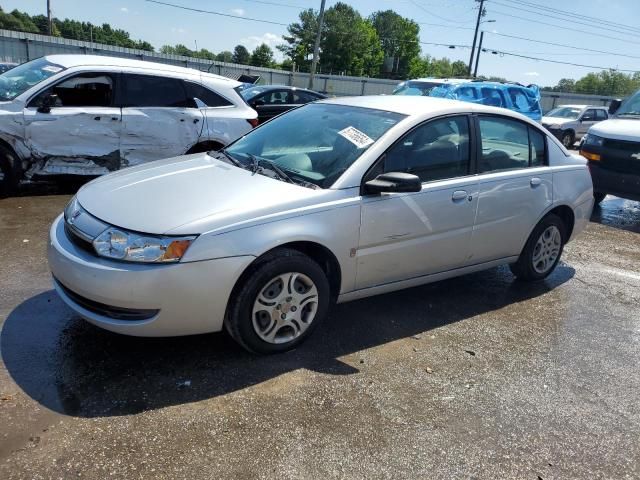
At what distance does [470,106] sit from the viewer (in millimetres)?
4289

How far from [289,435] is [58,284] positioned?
1729 mm

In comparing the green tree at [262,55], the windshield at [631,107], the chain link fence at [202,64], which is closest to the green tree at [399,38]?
the green tree at [262,55]

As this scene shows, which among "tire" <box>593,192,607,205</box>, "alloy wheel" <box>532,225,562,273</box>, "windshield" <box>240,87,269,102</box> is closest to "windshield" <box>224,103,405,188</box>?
"alloy wheel" <box>532,225,562,273</box>

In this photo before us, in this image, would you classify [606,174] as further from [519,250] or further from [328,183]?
[328,183]

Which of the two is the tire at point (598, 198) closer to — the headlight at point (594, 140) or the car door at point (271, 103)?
the headlight at point (594, 140)

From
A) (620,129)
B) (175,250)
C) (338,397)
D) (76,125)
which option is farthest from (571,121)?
(175,250)

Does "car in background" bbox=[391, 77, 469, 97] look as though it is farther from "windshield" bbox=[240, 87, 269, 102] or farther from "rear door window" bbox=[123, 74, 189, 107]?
"rear door window" bbox=[123, 74, 189, 107]

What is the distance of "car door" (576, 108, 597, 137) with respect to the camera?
1881cm

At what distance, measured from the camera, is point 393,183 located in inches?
135

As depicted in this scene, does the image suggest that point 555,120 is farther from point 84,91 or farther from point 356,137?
point 356,137

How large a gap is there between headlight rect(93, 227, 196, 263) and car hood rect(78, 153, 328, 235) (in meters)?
0.04

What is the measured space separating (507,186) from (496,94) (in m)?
9.56

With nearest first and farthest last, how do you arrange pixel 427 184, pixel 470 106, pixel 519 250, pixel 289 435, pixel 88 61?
pixel 289 435
pixel 427 184
pixel 470 106
pixel 519 250
pixel 88 61

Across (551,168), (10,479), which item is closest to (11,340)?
(10,479)
